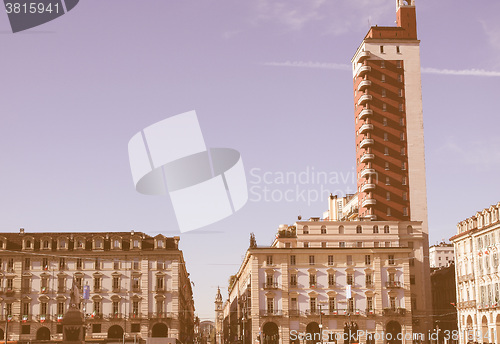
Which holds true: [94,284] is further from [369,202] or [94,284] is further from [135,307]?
[369,202]

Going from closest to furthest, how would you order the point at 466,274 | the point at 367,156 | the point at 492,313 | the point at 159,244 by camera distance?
1. the point at 492,313
2. the point at 466,274
3. the point at 159,244
4. the point at 367,156

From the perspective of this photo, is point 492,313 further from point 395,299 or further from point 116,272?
point 116,272

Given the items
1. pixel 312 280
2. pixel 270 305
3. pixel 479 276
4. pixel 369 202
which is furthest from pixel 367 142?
pixel 270 305

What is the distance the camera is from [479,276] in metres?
107

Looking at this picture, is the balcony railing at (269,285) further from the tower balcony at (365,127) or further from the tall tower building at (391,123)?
the tower balcony at (365,127)

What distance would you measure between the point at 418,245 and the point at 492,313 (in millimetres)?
24535

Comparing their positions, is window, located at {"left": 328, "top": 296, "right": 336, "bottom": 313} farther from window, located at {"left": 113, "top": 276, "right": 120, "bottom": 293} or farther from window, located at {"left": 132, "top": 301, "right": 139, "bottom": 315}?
window, located at {"left": 113, "top": 276, "right": 120, "bottom": 293}

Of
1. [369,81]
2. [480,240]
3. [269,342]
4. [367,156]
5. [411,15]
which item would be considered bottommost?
[269,342]

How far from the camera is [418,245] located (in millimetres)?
124000

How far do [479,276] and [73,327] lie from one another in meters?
64.5

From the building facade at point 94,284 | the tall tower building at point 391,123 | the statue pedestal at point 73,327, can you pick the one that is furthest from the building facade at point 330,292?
the statue pedestal at point 73,327

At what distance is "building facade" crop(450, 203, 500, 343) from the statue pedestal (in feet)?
195

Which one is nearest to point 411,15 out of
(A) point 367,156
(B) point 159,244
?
(A) point 367,156

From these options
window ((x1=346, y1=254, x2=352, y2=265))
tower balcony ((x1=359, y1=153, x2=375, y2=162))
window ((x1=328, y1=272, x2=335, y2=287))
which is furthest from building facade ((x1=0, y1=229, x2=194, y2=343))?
tower balcony ((x1=359, y1=153, x2=375, y2=162))
